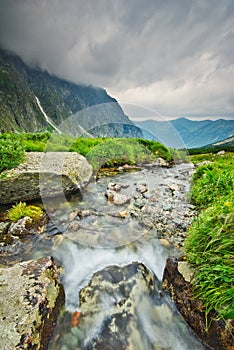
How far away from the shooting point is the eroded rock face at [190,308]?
2.28 m

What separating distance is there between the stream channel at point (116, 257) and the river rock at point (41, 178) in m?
0.50

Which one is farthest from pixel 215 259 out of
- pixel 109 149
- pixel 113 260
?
pixel 109 149

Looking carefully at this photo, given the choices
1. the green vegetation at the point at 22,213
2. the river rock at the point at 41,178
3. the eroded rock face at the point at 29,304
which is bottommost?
the eroded rock face at the point at 29,304

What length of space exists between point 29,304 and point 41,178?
4289mm

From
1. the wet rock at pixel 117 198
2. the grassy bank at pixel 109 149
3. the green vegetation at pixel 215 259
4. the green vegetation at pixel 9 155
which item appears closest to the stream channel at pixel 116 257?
the wet rock at pixel 117 198

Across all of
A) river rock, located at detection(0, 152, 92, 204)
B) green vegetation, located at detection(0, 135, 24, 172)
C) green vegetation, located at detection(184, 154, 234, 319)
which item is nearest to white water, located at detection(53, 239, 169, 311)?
green vegetation, located at detection(184, 154, 234, 319)

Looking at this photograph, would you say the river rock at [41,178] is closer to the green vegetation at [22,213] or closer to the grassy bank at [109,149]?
the green vegetation at [22,213]

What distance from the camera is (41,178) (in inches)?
245

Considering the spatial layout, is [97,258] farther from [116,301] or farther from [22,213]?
[22,213]

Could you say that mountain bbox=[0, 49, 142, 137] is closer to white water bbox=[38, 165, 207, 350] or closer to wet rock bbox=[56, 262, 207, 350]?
white water bbox=[38, 165, 207, 350]

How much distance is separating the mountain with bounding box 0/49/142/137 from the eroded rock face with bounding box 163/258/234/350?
4729 millimetres

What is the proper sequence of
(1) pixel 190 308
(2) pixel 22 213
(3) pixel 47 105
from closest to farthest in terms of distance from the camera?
(1) pixel 190 308, (2) pixel 22 213, (3) pixel 47 105

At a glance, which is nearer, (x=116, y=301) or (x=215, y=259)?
(x=215, y=259)

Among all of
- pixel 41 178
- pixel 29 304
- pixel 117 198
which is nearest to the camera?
pixel 29 304
